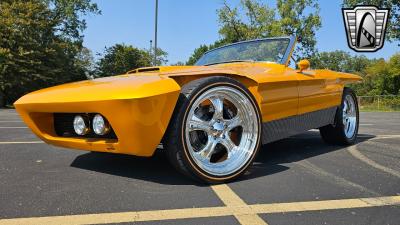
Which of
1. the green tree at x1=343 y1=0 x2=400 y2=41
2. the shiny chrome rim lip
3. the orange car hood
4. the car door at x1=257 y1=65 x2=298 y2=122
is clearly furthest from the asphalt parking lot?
the green tree at x1=343 y1=0 x2=400 y2=41

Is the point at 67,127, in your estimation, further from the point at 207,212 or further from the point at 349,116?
the point at 349,116

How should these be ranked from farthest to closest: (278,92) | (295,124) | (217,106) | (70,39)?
(70,39) < (295,124) < (278,92) < (217,106)

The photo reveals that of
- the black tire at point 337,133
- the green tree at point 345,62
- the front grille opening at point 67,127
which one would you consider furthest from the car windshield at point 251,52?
the green tree at point 345,62

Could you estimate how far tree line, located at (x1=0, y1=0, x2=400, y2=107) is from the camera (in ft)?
85.8

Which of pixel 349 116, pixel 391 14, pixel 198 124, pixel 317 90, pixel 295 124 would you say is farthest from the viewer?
pixel 391 14

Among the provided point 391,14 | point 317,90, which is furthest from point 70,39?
point 317,90

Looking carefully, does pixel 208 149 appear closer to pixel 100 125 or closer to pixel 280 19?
pixel 100 125

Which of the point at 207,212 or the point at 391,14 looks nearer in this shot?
the point at 207,212

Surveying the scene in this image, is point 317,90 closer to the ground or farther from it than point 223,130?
farther from it

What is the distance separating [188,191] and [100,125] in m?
0.81

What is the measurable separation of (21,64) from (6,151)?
24.2 m

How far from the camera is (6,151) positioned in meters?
4.39

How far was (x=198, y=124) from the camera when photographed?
3.12 metres

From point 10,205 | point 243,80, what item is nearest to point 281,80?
point 243,80
